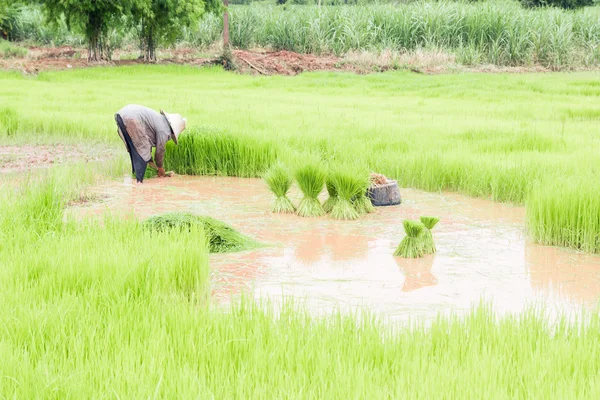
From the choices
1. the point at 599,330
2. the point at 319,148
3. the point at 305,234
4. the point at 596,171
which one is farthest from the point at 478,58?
the point at 599,330

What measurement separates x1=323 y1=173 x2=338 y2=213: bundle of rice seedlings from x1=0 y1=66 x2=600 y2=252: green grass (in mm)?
390

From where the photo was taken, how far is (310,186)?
249 inches

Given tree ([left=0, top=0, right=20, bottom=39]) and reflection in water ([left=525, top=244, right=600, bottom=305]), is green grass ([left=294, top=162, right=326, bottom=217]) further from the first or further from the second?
tree ([left=0, top=0, right=20, bottom=39])

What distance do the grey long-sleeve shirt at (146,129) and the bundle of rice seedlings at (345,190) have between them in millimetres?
2408

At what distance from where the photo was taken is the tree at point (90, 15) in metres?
21.2

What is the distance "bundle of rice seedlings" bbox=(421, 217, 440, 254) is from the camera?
16.5 ft

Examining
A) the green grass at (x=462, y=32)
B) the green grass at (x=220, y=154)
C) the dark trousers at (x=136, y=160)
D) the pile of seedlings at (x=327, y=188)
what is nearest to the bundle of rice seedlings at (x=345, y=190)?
the pile of seedlings at (x=327, y=188)

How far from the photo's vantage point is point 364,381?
2508 millimetres

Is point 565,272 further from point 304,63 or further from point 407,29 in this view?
point 407,29

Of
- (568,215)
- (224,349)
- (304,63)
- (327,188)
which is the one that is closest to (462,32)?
(304,63)

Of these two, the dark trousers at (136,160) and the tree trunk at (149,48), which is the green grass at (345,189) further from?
the tree trunk at (149,48)

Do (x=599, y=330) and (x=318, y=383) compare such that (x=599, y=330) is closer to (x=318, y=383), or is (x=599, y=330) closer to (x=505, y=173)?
(x=318, y=383)

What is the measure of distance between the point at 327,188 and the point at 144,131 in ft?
7.98

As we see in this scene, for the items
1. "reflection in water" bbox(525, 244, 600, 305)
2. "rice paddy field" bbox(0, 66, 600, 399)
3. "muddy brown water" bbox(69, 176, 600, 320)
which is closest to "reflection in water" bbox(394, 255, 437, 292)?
"muddy brown water" bbox(69, 176, 600, 320)
